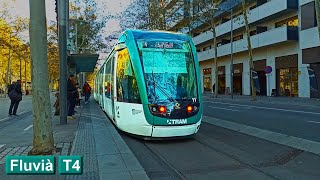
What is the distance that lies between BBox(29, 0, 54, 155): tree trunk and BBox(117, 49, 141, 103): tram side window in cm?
269

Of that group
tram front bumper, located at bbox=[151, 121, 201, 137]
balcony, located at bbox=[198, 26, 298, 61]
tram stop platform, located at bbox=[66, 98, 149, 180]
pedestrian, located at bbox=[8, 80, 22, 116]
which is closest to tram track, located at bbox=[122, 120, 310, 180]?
tram front bumper, located at bbox=[151, 121, 201, 137]

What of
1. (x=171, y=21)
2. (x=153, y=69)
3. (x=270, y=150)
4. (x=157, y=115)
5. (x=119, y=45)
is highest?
(x=171, y=21)

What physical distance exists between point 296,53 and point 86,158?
A: 105 feet

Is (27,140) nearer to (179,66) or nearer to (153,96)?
(153,96)

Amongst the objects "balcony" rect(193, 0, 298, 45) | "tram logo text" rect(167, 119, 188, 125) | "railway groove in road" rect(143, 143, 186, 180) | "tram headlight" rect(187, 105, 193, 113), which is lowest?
"railway groove in road" rect(143, 143, 186, 180)

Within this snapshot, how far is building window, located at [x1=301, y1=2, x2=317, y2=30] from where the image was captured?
102 ft

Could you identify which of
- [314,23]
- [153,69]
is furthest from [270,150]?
[314,23]

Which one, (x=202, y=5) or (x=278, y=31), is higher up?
(x=202, y=5)

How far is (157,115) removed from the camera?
8.92 m

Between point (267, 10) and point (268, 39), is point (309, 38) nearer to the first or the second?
point (268, 39)

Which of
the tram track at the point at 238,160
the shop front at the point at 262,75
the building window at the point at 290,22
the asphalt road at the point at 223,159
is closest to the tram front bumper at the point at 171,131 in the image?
the asphalt road at the point at 223,159

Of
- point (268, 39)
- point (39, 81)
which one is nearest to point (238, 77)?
point (268, 39)

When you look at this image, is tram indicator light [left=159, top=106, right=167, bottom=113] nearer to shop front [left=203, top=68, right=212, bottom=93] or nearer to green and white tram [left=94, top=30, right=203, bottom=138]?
green and white tram [left=94, top=30, right=203, bottom=138]

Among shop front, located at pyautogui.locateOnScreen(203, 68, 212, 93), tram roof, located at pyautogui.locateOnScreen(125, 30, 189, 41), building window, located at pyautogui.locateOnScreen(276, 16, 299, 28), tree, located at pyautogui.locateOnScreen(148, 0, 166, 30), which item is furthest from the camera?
shop front, located at pyautogui.locateOnScreen(203, 68, 212, 93)
